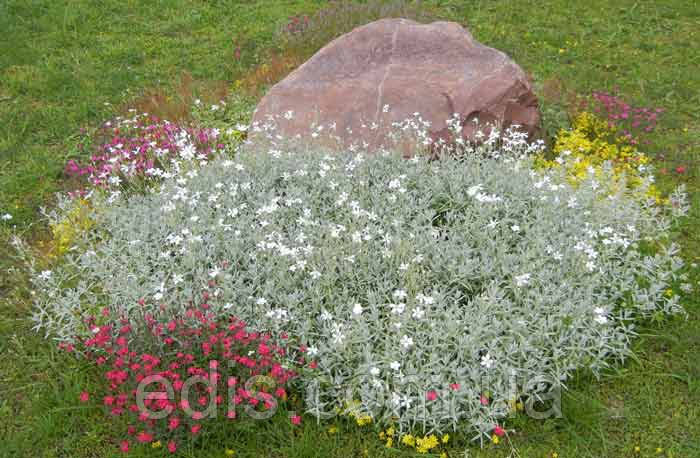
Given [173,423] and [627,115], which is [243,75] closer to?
[627,115]

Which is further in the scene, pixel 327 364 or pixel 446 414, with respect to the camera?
pixel 327 364

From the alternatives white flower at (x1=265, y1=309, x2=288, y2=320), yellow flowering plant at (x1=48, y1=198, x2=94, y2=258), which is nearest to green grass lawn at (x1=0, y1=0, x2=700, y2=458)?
yellow flowering plant at (x1=48, y1=198, x2=94, y2=258)

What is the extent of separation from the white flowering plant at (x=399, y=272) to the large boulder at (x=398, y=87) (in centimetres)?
87

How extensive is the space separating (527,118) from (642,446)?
161 inches

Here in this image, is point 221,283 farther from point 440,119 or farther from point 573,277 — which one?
point 440,119

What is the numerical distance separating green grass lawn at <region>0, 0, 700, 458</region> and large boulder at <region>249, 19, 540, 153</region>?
4.28 ft

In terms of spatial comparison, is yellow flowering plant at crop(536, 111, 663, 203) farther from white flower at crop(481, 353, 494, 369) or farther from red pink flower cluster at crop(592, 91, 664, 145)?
white flower at crop(481, 353, 494, 369)

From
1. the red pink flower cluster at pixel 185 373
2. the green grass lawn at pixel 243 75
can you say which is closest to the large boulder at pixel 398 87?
the green grass lawn at pixel 243 75

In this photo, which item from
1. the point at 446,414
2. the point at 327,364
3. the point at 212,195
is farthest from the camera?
the point at 212,195

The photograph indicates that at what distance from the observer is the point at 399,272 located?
4.75 metres

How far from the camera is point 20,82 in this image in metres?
9.34

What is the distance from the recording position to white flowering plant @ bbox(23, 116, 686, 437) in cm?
421

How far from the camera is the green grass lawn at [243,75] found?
4.11 m

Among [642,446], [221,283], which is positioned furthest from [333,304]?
[642,446]
